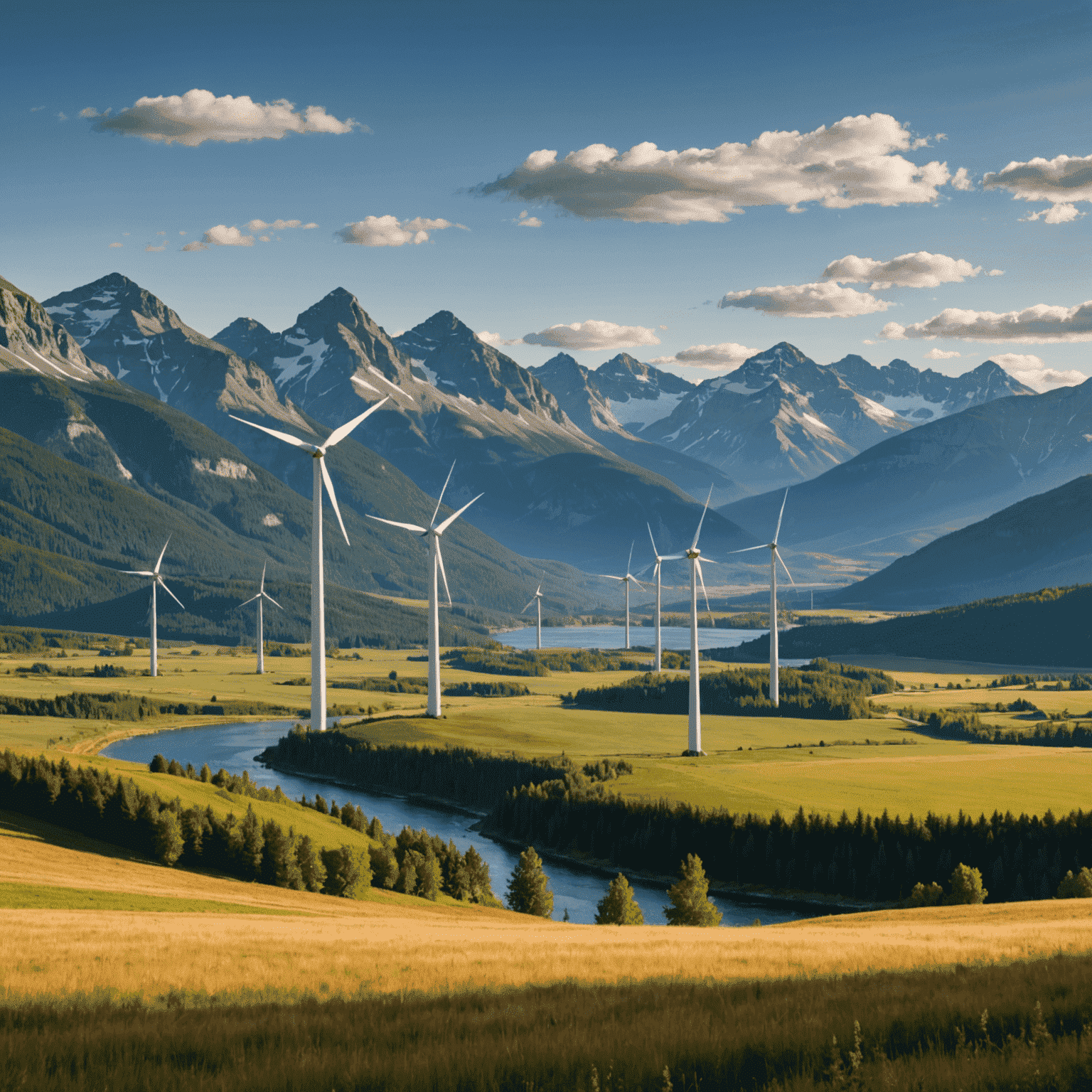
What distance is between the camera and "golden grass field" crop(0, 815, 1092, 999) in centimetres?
2739

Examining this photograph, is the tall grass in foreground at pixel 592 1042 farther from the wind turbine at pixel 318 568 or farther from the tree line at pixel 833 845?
the tree line at pixel 833 845

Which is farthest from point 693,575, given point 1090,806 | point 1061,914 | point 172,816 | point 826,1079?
point 826,1079

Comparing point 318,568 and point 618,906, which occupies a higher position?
point 318,568

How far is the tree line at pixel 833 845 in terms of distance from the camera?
139625 mm

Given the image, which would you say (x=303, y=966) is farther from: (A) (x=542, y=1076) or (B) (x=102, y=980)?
(A) (x=542, y=1076)

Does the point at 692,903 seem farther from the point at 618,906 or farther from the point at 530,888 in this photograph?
the point at 530,888

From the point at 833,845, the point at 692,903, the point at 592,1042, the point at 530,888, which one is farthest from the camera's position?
the point at 833,845

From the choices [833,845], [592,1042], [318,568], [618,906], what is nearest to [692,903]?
[618,906]

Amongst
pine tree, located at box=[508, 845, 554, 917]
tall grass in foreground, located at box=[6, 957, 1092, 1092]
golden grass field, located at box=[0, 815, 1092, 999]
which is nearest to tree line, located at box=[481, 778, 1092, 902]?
pine tree, located at box=[508, 845, 554, 917]

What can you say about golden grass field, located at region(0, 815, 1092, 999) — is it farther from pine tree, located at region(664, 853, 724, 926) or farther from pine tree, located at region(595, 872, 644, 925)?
pine tree, located at region(664, 853, 724, 926)

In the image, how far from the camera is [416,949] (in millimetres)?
35438

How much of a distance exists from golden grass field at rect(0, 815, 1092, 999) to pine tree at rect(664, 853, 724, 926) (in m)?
51.8

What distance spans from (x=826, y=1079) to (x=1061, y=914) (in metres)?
49.1

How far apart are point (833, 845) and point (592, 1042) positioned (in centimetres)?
14352
